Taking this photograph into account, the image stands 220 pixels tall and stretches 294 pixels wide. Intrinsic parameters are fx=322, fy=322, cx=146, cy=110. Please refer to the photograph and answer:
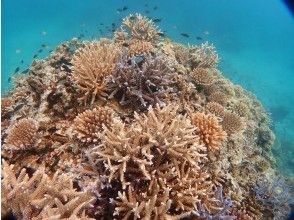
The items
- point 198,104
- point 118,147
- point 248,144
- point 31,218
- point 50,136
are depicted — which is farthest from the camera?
point 248,144

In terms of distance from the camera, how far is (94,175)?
13.3ft

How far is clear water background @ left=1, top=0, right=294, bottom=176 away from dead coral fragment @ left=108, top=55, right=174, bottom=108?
34.8ft

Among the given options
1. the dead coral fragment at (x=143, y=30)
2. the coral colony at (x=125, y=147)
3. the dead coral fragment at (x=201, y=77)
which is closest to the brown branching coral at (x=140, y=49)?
the coral colony at (x=125, y=147)

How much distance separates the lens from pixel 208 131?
4957 mm

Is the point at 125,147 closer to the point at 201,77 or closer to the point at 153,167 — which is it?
the point at 153,167

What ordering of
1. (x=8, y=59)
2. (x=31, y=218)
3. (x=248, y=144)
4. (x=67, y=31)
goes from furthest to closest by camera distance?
(x=67, y=31) → (x=8, y=59) → (x=248, y=144) → (x=31, y=218)

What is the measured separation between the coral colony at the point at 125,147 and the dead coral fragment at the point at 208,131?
0.02 m

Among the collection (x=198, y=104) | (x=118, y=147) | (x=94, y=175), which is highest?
(x=198, y=104)

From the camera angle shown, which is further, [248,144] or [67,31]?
[67,31]

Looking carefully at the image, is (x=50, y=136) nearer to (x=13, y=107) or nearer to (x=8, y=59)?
(x=13, y=107)

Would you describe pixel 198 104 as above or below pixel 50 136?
above

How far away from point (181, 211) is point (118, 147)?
1.13 meters

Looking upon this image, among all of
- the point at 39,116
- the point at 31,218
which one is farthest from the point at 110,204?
the point at 39,116

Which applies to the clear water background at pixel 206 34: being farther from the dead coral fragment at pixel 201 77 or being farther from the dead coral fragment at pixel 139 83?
the dead coral fragment at pixel 139 83
